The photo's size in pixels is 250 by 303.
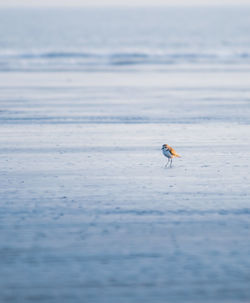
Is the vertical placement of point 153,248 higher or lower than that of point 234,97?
lower

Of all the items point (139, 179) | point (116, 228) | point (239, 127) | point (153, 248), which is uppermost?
point (239, 127)

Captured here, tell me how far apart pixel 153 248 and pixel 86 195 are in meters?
1.86

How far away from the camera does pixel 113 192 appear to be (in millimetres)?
6867

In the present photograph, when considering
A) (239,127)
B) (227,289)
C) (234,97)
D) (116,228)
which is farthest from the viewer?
(234,97)

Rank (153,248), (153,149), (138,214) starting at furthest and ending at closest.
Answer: (153,149)
(138,214)
(153,248)

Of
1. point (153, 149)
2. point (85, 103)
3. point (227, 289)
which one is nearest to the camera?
point (227, 289)

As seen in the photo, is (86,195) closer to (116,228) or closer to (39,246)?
(116,228)

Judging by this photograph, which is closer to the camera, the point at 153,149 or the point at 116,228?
the point at 116,228

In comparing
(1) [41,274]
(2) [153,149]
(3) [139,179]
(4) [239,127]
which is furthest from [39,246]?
(4) [239,127]

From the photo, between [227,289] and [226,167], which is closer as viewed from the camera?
[227,289]

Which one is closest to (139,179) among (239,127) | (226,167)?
(226,167)

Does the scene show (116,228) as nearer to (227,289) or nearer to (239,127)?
(227,289)

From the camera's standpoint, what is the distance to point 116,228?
5566 millimetres

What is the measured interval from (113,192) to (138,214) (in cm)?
93
